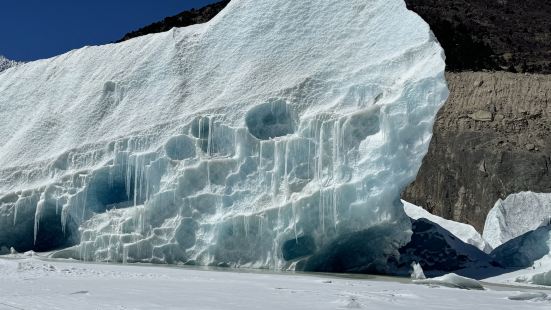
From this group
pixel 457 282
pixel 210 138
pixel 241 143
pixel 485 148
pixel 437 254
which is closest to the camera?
pixel 457 282

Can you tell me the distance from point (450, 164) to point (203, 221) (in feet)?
72.6

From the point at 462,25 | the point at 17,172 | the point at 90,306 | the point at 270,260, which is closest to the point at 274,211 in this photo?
the point at 270,260

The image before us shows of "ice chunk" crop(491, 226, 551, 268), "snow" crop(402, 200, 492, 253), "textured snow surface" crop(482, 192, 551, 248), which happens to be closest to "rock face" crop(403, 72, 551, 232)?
"snow" crop(402, 200, 492, 253)

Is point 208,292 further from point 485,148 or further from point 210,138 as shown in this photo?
point 485,148

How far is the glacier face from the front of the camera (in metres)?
14.6

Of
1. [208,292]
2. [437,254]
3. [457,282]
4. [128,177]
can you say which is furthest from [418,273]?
[208,292]

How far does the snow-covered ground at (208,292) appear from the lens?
8.02m

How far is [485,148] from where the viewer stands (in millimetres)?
34938

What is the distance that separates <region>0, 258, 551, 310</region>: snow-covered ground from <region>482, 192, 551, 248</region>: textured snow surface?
10457 millimetres

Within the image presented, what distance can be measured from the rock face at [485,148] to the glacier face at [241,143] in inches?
758

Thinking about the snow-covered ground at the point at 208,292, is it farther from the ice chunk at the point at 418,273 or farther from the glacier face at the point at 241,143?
the glacier face at the point at 241,143

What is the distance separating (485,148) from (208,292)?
27.6m

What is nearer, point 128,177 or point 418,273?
point 418,273

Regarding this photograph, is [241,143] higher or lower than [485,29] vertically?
lower
